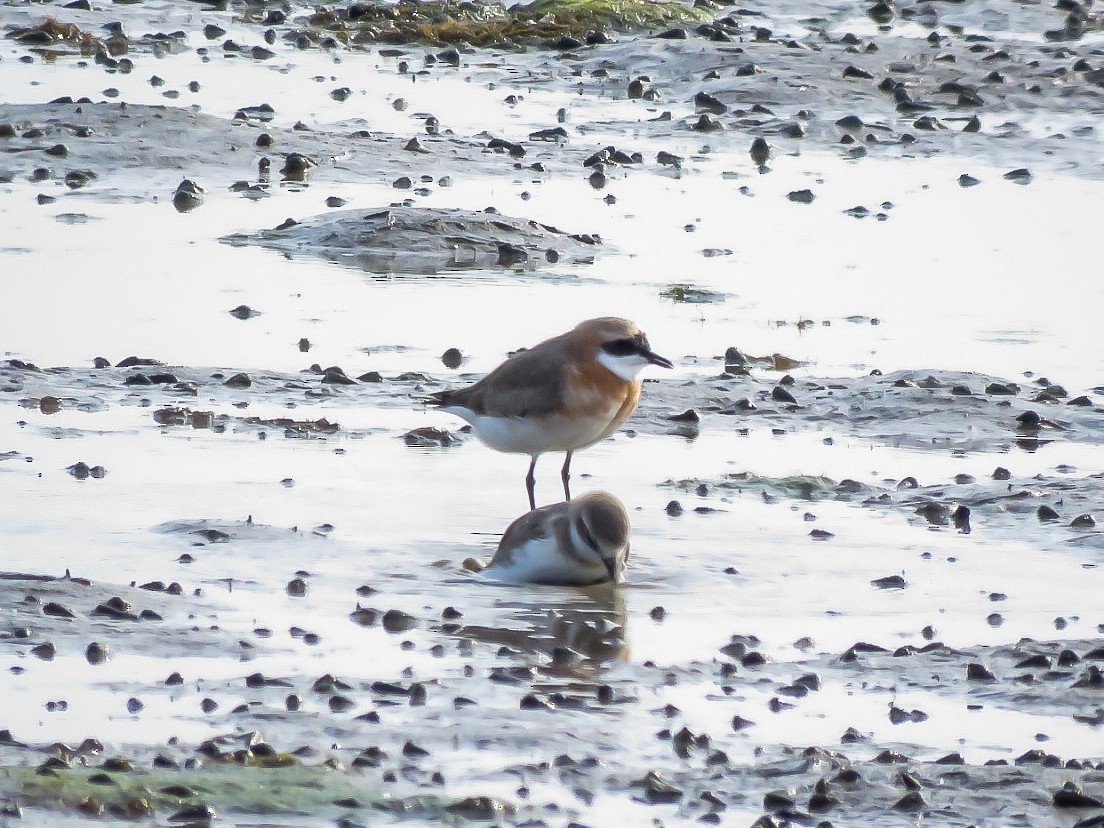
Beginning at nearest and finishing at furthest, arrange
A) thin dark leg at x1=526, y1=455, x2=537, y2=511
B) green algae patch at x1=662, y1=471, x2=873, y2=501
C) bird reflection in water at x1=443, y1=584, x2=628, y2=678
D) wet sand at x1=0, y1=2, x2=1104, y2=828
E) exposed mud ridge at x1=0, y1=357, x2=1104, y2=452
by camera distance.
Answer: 1. wet sand at x1=0, y1=2, x2=1104, y2=828
2. bird reflection in water at x1=443, y1=584, x2=628, y2=678
3. thin dark leg at x1=526, y1=455, x2=537, y2=511
4. green algae patch at x1=662, y1=471, x2=873, y2=501
5. exposed mud ridge at x1=0, y1=357, x2=1104, y2=452

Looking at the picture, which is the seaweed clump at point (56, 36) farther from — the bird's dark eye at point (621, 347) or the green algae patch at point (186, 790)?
the green algae patch at point (186, 790)

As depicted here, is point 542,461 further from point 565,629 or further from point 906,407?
point 565,629

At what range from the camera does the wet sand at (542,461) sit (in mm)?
7125

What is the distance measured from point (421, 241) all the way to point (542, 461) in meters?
4.69

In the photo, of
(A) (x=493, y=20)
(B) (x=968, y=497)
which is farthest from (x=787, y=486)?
(A) (x=493, y=20)

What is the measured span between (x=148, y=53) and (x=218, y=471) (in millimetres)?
15838

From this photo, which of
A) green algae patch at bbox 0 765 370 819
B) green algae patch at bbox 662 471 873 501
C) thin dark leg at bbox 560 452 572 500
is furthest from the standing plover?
green algae patch at bbox 0 765 370 819

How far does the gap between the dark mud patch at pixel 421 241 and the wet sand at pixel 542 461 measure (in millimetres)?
37

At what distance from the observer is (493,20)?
28578 mm

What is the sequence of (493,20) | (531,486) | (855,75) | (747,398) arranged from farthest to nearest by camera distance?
1. (493,20)
2. (855,75)
3. (747,398)
4. (531,486)

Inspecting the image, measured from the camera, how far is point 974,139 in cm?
2284

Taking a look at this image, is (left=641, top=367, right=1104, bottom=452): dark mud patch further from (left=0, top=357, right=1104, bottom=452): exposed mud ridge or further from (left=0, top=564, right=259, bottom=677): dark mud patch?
(left=0, top=564, right=259, bottom=677): dark mud patch

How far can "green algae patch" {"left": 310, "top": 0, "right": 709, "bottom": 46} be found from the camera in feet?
90.8

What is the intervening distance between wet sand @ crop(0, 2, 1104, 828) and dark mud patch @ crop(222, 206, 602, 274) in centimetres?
4
